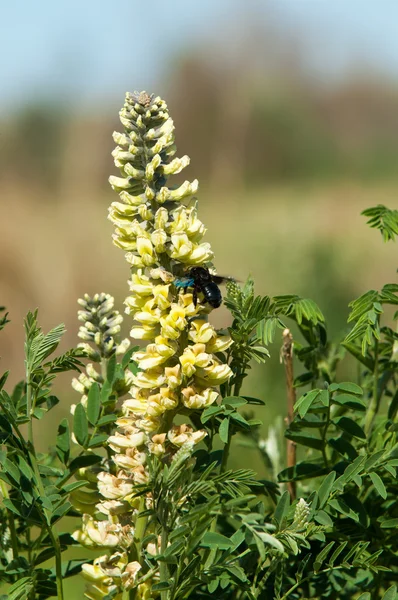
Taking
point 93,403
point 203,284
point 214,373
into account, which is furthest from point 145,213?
point 93,403

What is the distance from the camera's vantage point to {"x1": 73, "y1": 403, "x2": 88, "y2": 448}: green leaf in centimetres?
138

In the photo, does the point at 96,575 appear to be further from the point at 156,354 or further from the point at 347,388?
the point at 347,388

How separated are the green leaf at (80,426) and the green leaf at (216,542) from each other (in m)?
0.28

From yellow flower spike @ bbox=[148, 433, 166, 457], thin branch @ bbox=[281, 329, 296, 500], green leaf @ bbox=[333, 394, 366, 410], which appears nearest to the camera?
yellow flower spike @ bbox=[148, 433, 166, 457]

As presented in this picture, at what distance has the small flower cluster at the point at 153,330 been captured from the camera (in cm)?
117

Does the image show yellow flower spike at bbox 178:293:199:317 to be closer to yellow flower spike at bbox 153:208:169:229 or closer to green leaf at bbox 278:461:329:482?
yellow flower spike at bbox 153:208:169:229

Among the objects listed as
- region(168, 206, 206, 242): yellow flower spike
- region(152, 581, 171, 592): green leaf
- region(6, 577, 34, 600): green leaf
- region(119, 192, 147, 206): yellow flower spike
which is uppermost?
region(119, 192, 147, 206): yellow flower spike

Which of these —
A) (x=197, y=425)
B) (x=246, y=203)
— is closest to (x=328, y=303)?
(x=197, y=425)

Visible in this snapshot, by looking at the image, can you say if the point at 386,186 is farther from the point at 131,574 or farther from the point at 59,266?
the point at 131,574

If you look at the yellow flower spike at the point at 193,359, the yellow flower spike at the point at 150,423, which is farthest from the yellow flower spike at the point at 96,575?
the yellow flower spike at the point at 193,359

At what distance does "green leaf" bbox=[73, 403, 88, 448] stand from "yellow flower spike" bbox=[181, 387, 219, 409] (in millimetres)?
269

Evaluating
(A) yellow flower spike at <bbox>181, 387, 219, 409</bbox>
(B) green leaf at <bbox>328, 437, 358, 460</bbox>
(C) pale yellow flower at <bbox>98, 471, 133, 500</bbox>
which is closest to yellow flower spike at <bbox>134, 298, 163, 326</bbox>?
(A) yellow flower spike at <bbox>181, 387, 219, 409</bbox>

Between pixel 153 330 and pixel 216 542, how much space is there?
308mm

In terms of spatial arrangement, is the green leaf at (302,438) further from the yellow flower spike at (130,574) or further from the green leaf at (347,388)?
the yellow flower spike at (130,574)
